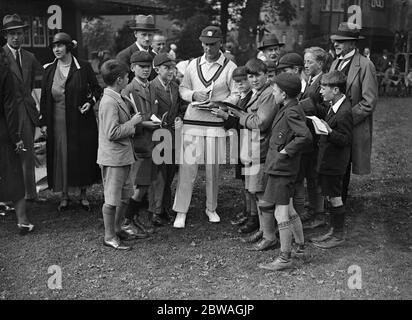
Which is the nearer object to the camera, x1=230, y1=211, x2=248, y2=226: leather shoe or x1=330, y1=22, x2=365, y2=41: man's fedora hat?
x1=330, y1=22, x2=365, y2=41: man's fedora hat

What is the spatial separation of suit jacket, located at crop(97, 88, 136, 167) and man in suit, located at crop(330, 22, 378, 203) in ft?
7.91

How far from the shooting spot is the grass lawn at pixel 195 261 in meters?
4.34

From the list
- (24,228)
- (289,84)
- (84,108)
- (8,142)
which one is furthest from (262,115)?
(24,228)

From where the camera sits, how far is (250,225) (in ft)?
19.1

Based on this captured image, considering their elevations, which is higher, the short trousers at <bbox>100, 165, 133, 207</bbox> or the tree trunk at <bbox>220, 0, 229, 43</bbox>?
the tree trunk at <bbox>220, 0, 229, 43</bbox>

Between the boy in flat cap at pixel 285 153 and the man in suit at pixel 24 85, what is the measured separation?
9.95 ft

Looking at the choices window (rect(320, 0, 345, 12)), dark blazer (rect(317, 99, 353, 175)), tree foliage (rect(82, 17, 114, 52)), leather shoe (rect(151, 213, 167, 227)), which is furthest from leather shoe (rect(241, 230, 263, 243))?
window (rect(320, 0, 345, 12))

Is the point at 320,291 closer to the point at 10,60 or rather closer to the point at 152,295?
the point at 152,295

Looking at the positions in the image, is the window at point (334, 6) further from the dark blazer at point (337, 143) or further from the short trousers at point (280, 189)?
the short trousers at point (280, 189)

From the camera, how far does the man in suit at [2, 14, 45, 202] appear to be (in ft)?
20.3

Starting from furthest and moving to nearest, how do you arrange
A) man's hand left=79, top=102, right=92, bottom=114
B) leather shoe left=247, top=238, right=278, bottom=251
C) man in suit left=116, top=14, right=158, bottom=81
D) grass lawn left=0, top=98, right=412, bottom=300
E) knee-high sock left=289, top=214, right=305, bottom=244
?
man in suit left=116, top=14, right=158, bottom=81 → man's hand left=79, top=102, right=92, bottom=114 → leather shoe left=247, top=238, right=278, bottom=251 → knee-high sock left=289, top=214, right=305, bottom=244 → grass lawn left=0, top=98, right=412, bottom=300

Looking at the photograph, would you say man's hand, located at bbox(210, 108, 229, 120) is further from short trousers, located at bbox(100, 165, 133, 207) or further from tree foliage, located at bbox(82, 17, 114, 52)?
tree foliage, located at bbox(82, 17, 114, 52)

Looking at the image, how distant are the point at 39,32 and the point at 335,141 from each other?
15.5 meters

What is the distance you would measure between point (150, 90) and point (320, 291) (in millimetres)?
2715
